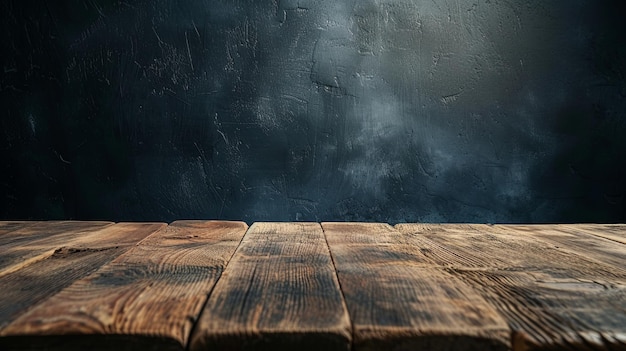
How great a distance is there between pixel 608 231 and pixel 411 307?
891 millimetres

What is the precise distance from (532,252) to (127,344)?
728mm

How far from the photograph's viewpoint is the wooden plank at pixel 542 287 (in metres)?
0.53

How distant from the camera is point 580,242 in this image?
1089 millimetres

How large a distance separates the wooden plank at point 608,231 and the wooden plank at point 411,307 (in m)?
0.53

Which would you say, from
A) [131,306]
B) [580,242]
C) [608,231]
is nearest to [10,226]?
[131,306]

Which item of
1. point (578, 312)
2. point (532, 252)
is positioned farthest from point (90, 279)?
point (532, 252)

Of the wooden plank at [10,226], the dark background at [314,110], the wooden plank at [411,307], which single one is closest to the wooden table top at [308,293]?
the wooden plank at [411,307]

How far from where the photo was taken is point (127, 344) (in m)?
0.51

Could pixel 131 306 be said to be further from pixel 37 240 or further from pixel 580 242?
pixel 580 242

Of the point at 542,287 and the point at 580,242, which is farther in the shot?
the point at 580,242

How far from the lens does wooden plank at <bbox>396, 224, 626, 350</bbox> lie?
0.53m

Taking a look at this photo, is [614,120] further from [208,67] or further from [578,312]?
[578,312]

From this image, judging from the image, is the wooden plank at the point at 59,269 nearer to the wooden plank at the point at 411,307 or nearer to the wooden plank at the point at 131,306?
the wooden plank at the point at 131,306

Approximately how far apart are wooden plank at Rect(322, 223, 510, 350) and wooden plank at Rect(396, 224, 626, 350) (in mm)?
31
